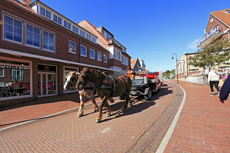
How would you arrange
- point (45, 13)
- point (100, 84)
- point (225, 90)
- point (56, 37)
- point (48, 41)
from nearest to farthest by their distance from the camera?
point (225, 90) < point (100, 84) < point (48, 41) < point (56, 37) < point (45, 13)

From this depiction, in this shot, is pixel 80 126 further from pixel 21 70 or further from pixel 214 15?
pixel 214 15

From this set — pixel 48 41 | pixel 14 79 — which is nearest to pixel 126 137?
pixel 14 79

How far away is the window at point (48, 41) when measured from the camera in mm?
9227

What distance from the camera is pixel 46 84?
9250 mm

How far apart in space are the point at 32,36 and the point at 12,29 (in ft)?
4.14

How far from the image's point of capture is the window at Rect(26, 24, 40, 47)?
8.09 meters

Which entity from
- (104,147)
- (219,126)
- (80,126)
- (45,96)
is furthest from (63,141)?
(45,96)

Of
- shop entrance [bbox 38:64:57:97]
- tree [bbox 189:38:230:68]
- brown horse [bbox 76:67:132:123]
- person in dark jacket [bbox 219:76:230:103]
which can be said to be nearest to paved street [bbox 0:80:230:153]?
brown horse [bbox 76:67:132:123]

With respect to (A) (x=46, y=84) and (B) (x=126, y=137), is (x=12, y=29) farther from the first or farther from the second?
(B) (x=126, y=137)

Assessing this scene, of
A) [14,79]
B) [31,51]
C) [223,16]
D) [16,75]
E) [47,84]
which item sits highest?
[223,16]

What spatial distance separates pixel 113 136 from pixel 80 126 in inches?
53.3

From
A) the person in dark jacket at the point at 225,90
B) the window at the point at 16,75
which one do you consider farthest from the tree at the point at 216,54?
the window at the point at 16,75

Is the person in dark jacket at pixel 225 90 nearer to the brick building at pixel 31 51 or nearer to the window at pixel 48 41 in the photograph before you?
the brick building at pixel 31 51

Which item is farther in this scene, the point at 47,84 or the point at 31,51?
the point at 47,84
